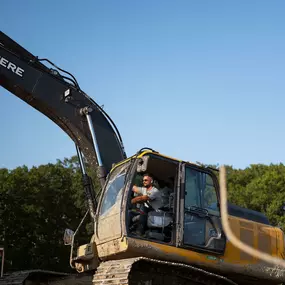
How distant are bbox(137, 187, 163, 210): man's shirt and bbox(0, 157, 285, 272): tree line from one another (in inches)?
858

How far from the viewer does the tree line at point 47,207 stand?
30.7 meters

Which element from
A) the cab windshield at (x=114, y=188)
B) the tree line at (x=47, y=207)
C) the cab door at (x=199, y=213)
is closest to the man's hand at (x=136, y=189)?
the cab windshield at (x=114, y=188)

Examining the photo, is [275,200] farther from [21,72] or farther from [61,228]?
[21,72]

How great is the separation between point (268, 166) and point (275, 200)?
5957mm

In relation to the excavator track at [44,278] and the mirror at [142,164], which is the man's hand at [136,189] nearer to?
the mirror at [142,164]

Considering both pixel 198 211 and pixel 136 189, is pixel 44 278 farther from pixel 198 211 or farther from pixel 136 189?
pixel 198 211

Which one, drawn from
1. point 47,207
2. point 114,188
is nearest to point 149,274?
point 114,188

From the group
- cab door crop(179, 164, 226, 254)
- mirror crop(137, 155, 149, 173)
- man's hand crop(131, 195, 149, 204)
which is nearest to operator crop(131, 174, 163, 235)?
man's hand crop(131, 195, 149, 204)

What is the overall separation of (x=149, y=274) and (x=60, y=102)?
4.06 m

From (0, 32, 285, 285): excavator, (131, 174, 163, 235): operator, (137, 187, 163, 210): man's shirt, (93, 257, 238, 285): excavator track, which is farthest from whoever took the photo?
(137, 187, 163, 210): man's shirt

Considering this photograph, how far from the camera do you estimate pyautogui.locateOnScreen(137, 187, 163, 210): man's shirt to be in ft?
26.8

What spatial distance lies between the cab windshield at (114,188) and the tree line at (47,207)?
70.0 ft

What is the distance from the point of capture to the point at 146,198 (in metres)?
8.11

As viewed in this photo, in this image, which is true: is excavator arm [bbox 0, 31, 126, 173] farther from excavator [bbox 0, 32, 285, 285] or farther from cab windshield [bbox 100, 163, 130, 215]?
cab windshield [bbox 100, 163, 130, 215]
